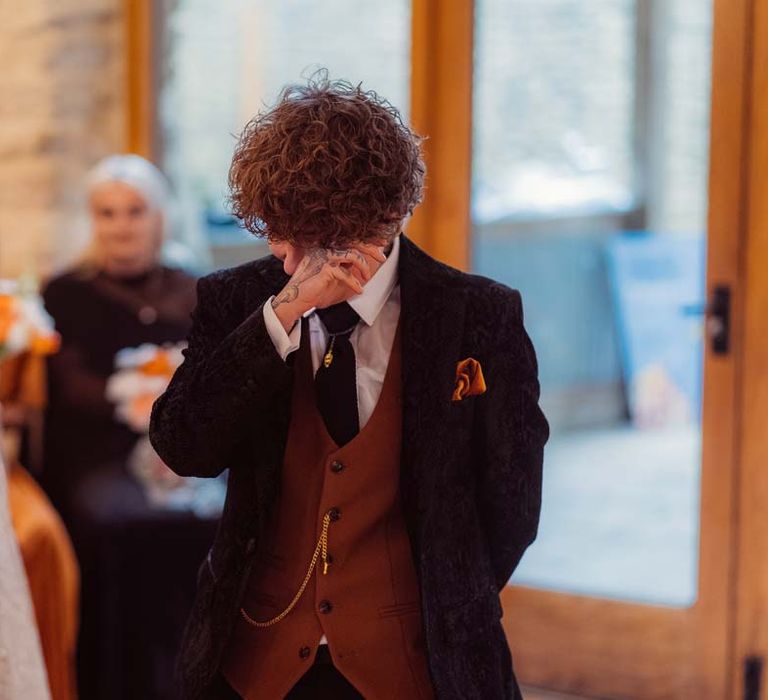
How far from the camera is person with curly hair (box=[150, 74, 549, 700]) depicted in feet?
5.31

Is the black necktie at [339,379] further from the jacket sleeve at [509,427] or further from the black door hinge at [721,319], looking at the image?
the black door hinge at [721,319]

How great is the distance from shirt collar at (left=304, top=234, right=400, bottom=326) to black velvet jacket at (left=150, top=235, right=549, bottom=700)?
0.05 feet

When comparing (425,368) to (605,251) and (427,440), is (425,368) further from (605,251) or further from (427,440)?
(605,251)

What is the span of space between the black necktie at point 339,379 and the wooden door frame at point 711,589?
1.66 meters

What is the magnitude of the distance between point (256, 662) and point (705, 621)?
179cm

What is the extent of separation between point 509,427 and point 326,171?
0.41 m

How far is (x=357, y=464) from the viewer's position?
1.65 metres

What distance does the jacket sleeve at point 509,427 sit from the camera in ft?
5.47

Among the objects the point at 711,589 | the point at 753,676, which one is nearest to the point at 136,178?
the point at 711,589

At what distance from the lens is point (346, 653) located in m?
1.64

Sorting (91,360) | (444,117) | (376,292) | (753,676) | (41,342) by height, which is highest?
(444,117)

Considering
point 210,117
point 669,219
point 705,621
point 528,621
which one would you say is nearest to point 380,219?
point 705,621

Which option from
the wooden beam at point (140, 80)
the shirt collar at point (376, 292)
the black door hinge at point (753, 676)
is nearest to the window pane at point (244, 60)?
the wooden beam at point (140, 80)

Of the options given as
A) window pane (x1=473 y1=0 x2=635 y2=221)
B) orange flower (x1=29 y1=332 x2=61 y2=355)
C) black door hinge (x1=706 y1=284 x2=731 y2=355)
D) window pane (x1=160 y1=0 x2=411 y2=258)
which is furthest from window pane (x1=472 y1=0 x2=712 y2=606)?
orange flower (x1=29 y1=332 x2=61 y2=355)
